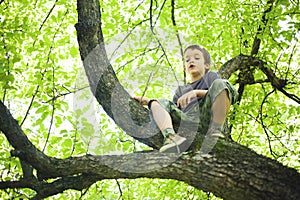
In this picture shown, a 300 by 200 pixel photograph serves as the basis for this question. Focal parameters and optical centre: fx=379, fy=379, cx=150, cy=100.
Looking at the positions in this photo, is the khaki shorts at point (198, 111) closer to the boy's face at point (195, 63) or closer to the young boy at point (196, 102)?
the young boy at point (196, 102)

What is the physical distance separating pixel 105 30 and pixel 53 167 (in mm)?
3203

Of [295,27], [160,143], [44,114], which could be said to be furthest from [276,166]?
[295,27]

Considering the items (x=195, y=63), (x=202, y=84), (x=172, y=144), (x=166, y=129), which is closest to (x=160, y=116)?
(x=166, y=129)

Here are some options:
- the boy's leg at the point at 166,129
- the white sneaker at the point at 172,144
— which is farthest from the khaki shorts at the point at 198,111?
the white sneaker at the point at 172,144

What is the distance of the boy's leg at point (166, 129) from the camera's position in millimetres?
2631

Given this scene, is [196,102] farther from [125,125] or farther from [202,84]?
[125,125]

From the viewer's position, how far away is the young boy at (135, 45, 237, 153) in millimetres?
2756

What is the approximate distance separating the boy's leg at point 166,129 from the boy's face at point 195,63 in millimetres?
723

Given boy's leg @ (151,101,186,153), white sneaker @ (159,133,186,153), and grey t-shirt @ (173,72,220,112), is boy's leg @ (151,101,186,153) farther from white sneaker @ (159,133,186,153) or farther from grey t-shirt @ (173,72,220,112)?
grey t-shirt @ (173,72,220,112)

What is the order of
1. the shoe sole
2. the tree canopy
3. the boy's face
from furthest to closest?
the boy's face
the shoe sole
the tree canopy

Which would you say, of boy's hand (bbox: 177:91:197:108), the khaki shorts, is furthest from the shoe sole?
boy's hand (bbox: 177:91:197:108)

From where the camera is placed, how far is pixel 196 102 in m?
3.20

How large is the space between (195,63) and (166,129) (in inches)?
41.4

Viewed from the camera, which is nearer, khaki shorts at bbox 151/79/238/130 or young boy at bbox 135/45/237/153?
young boy at bbox 135/45/237/153
